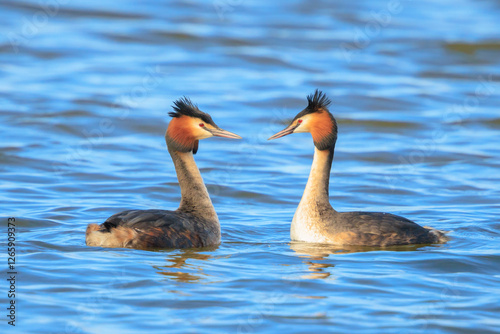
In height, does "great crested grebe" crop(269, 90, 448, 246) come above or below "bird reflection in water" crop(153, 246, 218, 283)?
above

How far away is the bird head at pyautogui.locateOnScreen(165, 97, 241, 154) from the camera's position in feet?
30.1

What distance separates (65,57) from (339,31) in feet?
27.0

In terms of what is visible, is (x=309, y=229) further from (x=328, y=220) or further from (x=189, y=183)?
(x=189, y=183)

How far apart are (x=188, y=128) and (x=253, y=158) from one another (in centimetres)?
554

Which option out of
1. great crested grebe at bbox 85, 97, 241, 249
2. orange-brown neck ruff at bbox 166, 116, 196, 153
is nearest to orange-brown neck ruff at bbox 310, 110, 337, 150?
great crested grebe at bbox 85, 97, 241, 249

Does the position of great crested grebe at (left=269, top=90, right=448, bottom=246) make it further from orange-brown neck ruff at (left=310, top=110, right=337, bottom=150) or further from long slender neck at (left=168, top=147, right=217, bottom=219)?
long slender neck at (left=168, top=147, right=217, bottom=219)

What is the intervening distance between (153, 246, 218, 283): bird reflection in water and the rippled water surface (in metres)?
0.03

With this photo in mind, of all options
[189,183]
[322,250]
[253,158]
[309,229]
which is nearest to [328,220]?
[309,229]

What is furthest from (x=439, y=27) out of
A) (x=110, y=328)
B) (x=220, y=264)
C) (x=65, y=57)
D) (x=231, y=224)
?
(x=110, y=328)

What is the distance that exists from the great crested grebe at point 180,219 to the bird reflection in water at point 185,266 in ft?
0.37

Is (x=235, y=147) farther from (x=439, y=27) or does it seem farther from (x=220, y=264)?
(x=439, y=27)

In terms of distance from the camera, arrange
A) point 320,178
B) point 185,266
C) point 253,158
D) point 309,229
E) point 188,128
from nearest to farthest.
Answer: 1. point 185,266
2. point 309,229
3. point 188,128
4. point 320,178
5. point 253,158

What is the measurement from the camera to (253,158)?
48.4 ft

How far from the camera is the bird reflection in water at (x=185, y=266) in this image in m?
7.73
